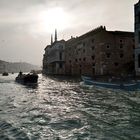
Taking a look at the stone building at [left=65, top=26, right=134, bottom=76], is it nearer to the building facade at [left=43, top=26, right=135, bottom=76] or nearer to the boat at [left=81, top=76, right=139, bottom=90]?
the building facade at [left=43, top=26, right=135, bottom=76]

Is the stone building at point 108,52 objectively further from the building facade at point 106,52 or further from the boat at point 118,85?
the boat at point 118,85

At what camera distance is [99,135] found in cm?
1130

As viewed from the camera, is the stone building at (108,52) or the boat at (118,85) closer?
the boat at (118,85)

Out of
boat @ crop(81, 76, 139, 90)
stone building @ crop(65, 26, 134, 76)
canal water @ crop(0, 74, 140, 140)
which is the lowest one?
canal water @ crop(0, 74, 140, 140)

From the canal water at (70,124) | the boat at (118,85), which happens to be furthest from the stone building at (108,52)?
the canal water at (70,124)

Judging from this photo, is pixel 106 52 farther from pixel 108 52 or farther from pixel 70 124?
pixel 70 124

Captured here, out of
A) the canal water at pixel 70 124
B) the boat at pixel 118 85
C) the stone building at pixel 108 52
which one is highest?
the stone building at pixel 108 52

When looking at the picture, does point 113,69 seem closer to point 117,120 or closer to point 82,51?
point 82,51

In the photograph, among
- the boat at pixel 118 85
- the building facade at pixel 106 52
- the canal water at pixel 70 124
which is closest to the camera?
the canal water at pixel 70 124

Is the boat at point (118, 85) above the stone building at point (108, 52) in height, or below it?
below

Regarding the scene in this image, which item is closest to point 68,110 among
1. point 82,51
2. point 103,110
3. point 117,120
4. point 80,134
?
point 103,110

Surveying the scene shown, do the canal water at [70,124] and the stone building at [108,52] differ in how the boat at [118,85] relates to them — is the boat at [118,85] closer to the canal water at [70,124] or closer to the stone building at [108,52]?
the canal water at [70,124]

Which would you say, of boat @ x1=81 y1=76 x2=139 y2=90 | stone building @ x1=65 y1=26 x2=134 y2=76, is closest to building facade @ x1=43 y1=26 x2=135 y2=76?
stone building @ x1=65 y1=26 x2=134 y2=76

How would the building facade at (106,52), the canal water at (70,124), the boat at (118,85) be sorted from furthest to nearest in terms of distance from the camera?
1. the building facade at (106,52)
2. the boat at (118,85)
3. the canal water at (70,124)
